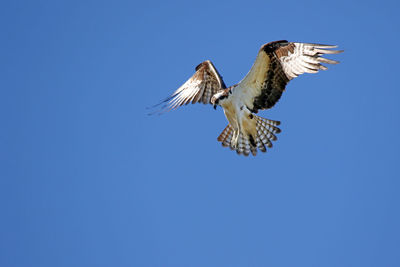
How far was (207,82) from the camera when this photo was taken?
12266 mm

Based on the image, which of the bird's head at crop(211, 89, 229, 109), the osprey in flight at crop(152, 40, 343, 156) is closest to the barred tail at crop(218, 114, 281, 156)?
the osprey in flight at crop(152, 40, 343, 156)

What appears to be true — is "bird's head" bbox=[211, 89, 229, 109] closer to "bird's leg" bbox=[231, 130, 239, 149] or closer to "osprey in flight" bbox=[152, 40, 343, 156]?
"osprey in flight" bbox=[152, 40, 343, 156]

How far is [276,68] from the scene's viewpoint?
34.1 ft

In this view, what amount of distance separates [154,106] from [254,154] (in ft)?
8.28

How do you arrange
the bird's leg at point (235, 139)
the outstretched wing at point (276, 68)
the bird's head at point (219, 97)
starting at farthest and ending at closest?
the bird's leg at point (235, 139) < the bird's head at point (219, 97) < the outstretched wing at point (276, 68)

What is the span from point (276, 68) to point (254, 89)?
68 centimetres

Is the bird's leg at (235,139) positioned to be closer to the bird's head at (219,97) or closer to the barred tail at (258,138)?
the barred tail at (258,138)

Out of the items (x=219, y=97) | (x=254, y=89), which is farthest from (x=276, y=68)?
(x=219, y=97)

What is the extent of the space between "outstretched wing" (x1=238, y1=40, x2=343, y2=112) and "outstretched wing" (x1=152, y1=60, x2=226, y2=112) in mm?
1170

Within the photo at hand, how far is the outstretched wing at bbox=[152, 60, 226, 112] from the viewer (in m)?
12.0

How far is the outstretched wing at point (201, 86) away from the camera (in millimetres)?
12008

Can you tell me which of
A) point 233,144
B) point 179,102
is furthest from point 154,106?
point 233,144

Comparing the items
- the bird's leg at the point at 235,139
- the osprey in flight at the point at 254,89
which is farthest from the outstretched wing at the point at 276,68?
the bird's leg at the point at 235,139

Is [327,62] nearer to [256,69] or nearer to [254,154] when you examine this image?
[256,69]
